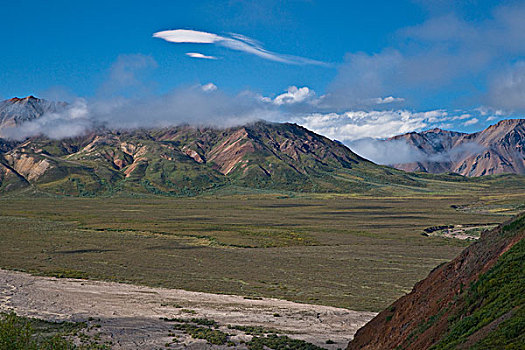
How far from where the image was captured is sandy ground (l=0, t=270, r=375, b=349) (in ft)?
128

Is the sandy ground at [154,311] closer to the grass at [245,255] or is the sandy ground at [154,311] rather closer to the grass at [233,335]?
the grass at [233,335]

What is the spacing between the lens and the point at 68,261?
258ft

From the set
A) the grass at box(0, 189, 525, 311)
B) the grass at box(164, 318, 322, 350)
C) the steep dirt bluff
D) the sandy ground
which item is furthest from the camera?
the grass at box(0, 189, 525, 311)

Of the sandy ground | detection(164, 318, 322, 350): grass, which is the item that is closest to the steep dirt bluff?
detection(164, 318, 322, 350): grass

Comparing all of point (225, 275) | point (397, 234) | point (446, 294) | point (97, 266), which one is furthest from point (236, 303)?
point (397, 234)

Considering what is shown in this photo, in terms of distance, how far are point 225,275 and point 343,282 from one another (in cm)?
1824

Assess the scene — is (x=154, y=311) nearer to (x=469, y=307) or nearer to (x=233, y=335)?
(x=233, y=335)

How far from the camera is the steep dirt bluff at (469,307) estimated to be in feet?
58.6

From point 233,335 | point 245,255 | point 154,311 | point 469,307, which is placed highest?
point 469,307

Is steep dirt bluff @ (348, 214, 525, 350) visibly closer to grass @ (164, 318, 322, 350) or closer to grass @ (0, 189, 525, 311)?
grass @ (164, 318, 322, 350)

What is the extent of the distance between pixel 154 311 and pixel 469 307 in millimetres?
33797

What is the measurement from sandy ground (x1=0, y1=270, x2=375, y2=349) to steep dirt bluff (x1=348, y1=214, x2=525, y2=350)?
9435 mm

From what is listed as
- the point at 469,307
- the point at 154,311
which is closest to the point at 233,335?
the point at 154,311

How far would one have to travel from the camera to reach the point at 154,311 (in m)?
46.8
